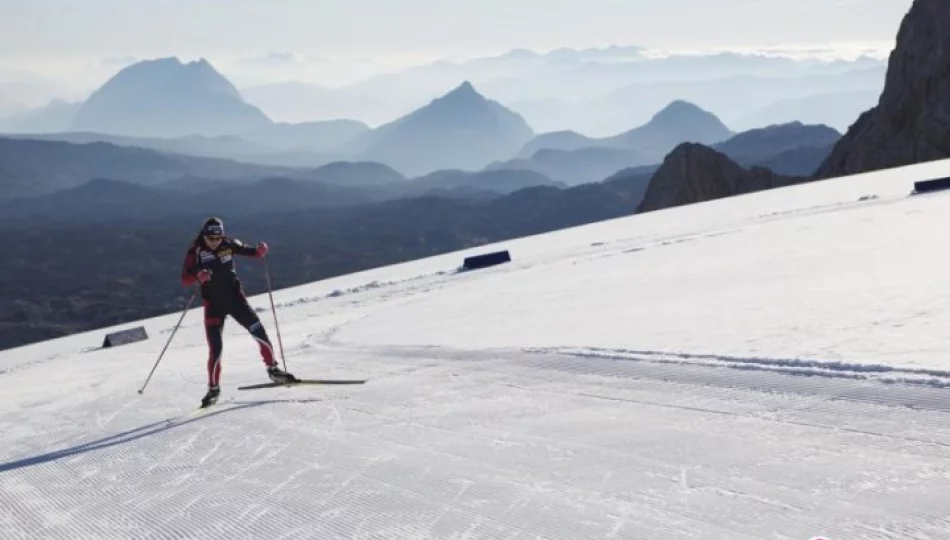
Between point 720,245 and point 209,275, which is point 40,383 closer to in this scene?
point 209,275

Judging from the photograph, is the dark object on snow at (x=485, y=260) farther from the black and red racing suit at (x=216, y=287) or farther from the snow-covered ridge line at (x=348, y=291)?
the black and red racing suit at (x=216, y=287)

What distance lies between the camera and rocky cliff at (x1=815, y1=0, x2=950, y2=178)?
249 ft

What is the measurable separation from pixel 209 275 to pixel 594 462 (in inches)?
228

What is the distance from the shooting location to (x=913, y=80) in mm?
80062

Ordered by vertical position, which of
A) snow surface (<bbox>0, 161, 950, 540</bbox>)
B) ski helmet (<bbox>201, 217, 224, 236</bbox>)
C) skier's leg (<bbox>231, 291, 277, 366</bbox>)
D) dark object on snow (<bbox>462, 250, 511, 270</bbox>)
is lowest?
snow surface (<bbox>0, 161, 950, 540</bbox>)

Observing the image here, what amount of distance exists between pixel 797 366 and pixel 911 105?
80474mm

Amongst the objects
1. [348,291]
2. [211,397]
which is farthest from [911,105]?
[211,397]

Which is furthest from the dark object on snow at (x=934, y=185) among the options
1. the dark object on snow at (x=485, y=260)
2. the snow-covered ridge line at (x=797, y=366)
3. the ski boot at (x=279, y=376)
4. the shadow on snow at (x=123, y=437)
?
the shadow on snow at (x=123, y=437)

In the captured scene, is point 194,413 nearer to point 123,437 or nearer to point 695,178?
point 123,437

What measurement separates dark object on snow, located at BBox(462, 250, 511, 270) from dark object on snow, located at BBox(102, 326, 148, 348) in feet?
29.1

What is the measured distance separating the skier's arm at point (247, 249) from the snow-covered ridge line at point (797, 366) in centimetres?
378

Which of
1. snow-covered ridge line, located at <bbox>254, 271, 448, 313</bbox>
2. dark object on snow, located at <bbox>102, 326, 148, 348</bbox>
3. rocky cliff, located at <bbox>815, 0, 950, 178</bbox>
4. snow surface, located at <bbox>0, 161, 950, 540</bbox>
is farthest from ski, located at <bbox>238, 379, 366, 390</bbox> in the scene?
rocky cliff, located at <bbox>815, 0, 950, 178</bbox>

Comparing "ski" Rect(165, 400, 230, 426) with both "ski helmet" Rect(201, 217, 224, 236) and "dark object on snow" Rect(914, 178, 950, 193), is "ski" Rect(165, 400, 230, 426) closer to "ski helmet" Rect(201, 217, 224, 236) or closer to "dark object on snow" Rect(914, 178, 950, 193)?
"ski helmet" Rect(201, 217, 224, 236)

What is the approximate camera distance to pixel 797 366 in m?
8.02
